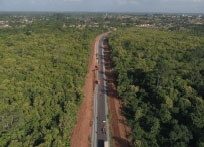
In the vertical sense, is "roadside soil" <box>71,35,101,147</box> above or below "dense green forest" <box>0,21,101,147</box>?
below

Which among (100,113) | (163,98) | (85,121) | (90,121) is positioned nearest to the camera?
(90,121)

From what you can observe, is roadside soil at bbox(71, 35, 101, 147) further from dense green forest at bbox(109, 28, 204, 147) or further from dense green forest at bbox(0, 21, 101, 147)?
dense green forest at bbox(109, 28, 204, 147)

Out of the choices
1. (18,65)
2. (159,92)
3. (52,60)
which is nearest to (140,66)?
(159,92)

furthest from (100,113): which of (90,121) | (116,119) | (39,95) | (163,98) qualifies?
(39,95)

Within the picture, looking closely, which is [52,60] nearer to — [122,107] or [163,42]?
[122,107]

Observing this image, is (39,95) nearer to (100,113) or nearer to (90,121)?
(90,121)

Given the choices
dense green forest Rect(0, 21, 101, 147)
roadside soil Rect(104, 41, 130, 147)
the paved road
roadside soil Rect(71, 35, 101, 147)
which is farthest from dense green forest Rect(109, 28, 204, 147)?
dense green forest Rect(0, 21, 101, 147)

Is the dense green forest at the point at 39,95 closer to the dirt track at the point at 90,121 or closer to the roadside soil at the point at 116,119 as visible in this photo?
the dirt track at the point at 90,121
